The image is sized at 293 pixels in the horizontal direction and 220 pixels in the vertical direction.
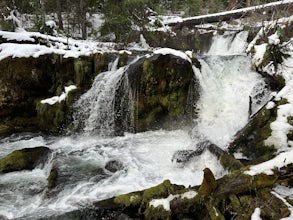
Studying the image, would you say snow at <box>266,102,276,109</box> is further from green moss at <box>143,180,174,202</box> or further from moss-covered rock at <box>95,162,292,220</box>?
green moss at <box>143,180,174,202</box>

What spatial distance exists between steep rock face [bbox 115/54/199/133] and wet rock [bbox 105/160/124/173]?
2196mm

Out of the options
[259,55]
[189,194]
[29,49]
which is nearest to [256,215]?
[189,194]

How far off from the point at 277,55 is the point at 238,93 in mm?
1550

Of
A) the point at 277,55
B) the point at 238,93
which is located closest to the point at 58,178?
the point at 238,93

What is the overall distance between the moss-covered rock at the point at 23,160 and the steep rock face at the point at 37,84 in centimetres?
214

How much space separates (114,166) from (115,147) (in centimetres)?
126

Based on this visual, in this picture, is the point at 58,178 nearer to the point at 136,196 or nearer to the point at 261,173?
the point at 136,196

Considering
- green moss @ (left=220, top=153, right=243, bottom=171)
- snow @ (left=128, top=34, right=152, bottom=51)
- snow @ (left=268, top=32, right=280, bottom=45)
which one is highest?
snow @ (left=268, top=32, right=280, bottom=45)

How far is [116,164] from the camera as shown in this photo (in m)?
6.79

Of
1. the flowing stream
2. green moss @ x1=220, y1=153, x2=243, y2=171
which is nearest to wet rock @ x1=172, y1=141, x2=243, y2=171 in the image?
green moss @ x1=220, y1=153, x2=243, y2=171

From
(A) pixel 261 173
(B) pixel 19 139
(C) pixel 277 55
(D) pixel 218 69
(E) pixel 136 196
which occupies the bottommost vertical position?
(B) pixel 19 139

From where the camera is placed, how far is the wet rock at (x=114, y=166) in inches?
262

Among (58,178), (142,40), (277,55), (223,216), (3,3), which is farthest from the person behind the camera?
(142,40)

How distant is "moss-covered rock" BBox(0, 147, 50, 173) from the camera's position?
671cm
